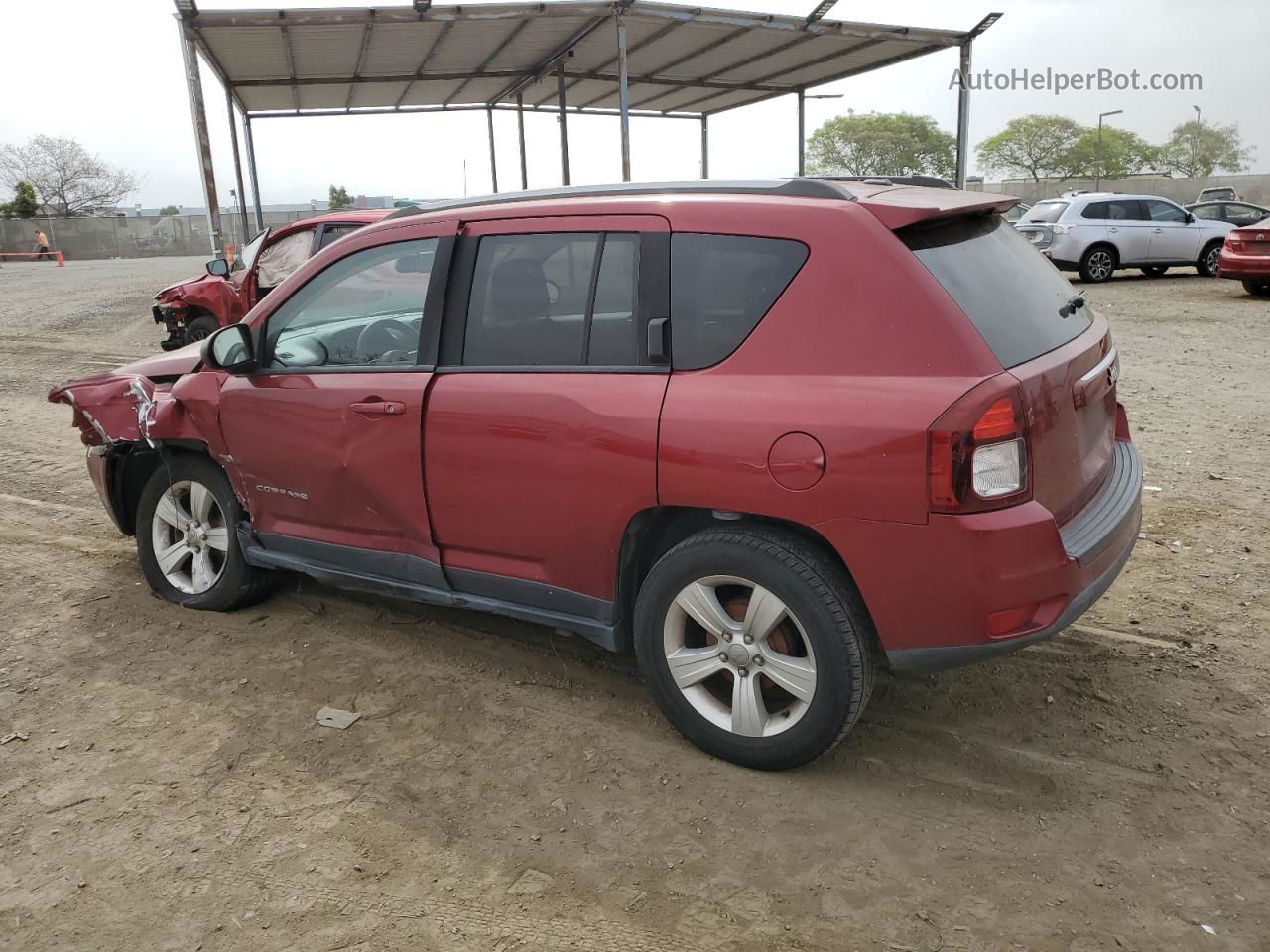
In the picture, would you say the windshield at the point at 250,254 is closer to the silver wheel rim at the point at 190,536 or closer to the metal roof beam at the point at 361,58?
the metal roof beam at the point at 361,58

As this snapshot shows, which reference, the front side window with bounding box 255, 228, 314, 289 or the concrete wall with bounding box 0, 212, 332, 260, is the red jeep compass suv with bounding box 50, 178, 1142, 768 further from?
the concrete wall with bounding box 0, 212, 332, 260

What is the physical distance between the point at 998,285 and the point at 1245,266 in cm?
1463

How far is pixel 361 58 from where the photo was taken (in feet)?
51.1

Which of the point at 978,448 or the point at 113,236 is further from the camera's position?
the point at 113,236

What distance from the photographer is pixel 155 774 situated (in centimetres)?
324

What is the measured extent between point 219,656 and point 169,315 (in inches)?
332

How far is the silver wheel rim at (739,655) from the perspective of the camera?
9.83 ft

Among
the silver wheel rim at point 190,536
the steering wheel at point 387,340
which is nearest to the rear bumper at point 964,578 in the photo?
the steering wheel at point 387,340

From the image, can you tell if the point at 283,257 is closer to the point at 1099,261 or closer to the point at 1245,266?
the point at 1245,266

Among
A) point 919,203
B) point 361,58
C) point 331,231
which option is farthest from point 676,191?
point 361,58

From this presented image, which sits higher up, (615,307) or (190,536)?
(615,307)

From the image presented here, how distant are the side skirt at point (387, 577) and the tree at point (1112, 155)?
362ft

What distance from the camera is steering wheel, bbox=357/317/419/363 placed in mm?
3729

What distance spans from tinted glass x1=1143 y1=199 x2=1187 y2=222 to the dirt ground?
Answer: 16156mm
